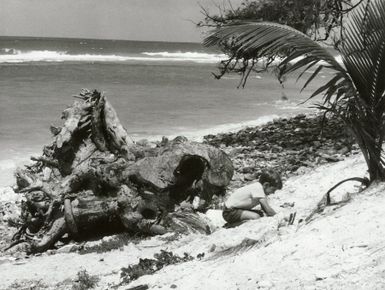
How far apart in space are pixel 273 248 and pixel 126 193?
11.9ft

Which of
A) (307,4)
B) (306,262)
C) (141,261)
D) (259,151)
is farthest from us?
(307,4)

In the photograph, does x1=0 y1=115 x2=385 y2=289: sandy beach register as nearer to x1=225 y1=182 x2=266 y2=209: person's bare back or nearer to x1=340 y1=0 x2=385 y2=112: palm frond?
x1=225 y1=182 x2=266 y2=209: person's bare back

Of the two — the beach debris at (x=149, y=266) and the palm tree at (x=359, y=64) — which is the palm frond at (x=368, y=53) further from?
the beach debris at (x=149, y=266)

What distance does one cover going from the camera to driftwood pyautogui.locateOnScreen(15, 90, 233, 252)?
7301mm

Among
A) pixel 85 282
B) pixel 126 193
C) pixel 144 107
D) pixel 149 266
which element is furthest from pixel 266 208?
pixel 144 107

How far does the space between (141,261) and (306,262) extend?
212 centimetres

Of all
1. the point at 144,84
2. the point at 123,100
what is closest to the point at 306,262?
the point at 123,100

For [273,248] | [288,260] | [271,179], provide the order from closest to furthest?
[288,260]
[273,248]
[271,179]

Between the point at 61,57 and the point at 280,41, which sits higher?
the point at 61,57

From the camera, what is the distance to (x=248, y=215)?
21.5 feet

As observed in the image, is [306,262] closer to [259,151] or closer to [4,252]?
[4,252]

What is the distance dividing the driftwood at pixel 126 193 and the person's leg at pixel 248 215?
0.61 meters

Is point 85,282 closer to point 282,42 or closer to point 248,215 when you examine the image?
point 248,215

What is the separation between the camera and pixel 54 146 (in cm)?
882
